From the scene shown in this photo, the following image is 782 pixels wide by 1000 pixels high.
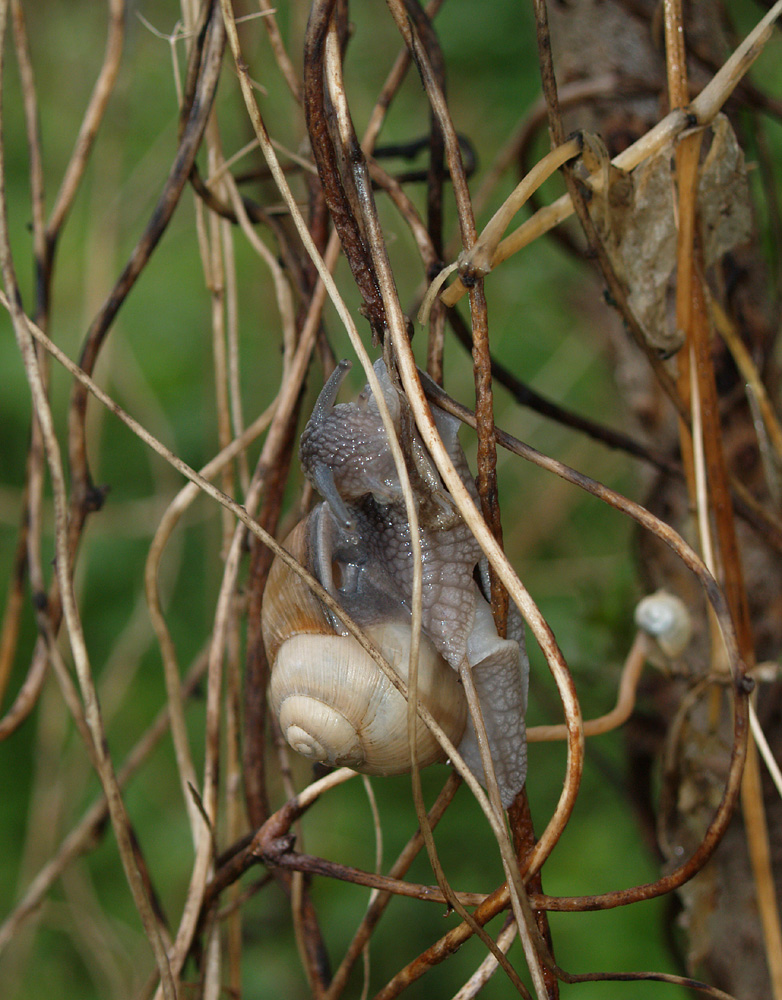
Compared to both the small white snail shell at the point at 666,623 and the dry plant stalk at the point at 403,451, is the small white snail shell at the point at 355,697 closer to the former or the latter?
the dry plant stalk at the point at 403,451

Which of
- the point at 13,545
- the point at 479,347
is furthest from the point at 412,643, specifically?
the point at 13,545

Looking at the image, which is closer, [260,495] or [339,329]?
[260,495]

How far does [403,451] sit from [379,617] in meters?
0.10

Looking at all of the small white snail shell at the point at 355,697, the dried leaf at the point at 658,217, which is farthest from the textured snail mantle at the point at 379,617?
the dried leaf at the point at 658,217

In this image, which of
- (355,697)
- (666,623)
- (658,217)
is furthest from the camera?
(666,623)

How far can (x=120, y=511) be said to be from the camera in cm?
188

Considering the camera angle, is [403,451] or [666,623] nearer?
[403,451]

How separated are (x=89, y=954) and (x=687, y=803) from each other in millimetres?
1337

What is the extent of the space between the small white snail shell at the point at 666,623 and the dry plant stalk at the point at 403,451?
0.03 ft

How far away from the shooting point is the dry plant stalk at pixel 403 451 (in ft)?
1.50

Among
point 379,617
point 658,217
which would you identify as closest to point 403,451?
point 379,617

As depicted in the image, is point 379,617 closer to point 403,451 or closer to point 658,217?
point 403,451

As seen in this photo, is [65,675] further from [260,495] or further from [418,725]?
[418,725]

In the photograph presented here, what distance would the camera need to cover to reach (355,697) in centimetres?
48
